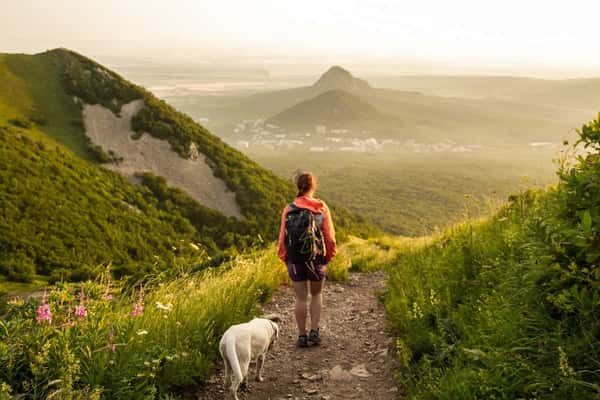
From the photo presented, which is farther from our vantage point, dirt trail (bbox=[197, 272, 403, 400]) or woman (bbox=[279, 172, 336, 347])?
woman (bbox=[279, 172, 336, 347])

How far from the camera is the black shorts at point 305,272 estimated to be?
574 cm

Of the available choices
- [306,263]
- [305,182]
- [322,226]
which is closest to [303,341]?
[306,263]

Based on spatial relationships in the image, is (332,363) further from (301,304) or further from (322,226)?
(322,226)

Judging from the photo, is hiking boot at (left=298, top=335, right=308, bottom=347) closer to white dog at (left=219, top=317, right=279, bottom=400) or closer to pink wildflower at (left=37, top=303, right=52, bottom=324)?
white dog at (left=219, top=317, right=279, bottom=400)

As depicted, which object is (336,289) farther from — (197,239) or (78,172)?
(78,172)

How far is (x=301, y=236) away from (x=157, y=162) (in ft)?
238

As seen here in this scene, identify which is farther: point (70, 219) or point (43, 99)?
point (43, 99)

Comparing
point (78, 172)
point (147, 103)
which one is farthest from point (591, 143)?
point (147, 103)

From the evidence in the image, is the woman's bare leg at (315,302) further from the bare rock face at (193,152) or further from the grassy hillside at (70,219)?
the bare rock face at (193,152)

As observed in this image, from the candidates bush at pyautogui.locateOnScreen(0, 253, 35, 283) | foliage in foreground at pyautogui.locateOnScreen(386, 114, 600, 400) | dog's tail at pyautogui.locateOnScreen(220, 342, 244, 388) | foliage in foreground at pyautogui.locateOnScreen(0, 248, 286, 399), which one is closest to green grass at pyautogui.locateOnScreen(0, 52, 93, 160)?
bush at pyautogui.locateOnScreen(0, 253, 35, 283)

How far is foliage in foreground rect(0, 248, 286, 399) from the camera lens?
132 inches

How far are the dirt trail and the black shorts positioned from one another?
97 cm

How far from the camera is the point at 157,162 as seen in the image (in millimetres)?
73438

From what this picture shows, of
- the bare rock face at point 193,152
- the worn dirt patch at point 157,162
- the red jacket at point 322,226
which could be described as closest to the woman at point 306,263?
the red jacket at point 322,226
